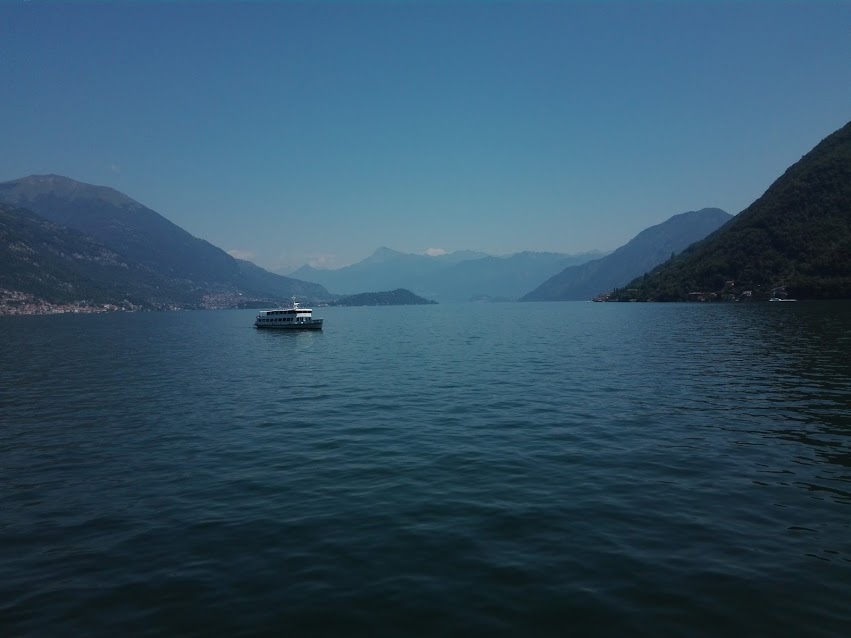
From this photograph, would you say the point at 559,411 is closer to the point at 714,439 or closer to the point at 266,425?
the point at 714,439

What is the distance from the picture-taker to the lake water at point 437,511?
38.5 ft

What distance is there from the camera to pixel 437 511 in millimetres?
17719

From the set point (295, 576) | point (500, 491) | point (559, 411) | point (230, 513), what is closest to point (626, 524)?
point (500, 491)

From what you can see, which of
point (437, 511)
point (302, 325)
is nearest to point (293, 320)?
point (302, 325)

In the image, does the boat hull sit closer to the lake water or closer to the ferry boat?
the ferry boat

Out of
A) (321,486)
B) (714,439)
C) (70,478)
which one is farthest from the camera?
(714,439)

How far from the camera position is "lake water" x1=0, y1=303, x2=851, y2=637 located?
38.5ft

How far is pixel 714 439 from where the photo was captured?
26.1 metres

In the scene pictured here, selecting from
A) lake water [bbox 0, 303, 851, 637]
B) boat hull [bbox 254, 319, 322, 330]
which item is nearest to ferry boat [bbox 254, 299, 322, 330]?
boat hull [bbox 254, 319, 322, 330]

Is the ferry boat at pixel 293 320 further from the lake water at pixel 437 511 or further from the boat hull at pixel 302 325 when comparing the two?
the lake water at pixel 437 511

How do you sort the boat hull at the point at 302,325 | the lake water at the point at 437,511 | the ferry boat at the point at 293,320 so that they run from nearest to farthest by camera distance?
1. the lake water at the point at 437,511
2. the boat hull at the point at 302,325
3. the ferry boat at the point at 293,320

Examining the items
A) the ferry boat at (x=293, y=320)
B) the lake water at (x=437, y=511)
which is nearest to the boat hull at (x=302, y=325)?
the ferry boat at (x=293, y=320)

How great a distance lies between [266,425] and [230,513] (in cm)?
1466

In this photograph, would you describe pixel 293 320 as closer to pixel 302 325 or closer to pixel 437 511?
pixel 302 325
